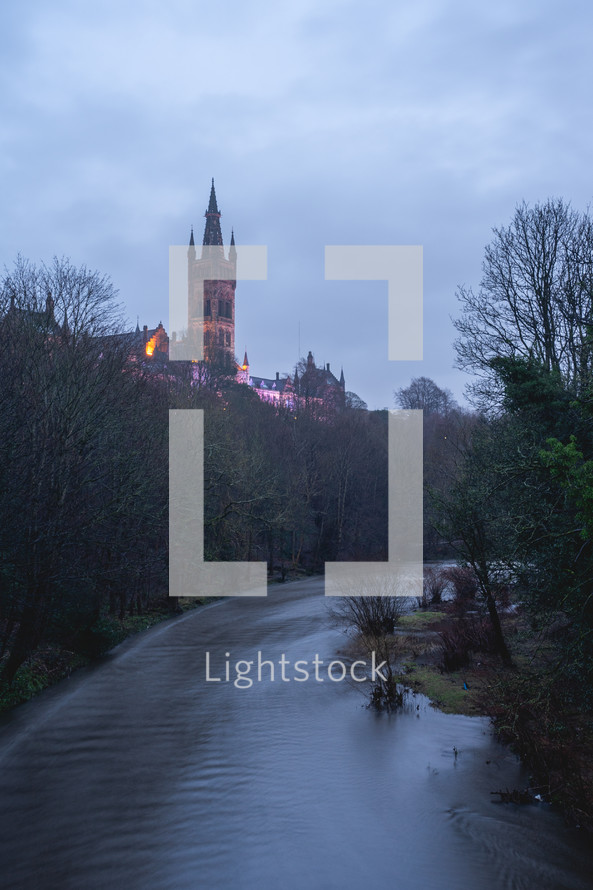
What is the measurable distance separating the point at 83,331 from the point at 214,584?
1449 centimetres

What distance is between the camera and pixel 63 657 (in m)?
16.9

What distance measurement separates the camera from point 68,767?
10.6 meters

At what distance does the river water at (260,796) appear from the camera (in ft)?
25.1

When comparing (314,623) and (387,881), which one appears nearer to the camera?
(387,881)

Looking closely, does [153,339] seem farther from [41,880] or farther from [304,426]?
[41,880]

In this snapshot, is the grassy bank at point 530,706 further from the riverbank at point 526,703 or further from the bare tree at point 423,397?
the bare tree at point 423,397

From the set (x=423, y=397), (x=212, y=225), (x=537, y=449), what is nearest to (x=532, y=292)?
(x=537, y=449)

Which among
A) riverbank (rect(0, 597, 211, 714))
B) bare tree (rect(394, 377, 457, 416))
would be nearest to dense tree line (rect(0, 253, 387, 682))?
riverbank (rect(0, 597, 211, 714))

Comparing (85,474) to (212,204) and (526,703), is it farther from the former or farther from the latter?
(212,204)

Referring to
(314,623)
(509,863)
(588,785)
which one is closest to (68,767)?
(509,863)

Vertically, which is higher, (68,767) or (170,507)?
(170,507)

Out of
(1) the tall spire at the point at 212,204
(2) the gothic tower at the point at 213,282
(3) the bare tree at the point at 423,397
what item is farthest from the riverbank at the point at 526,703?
(1) the tall spire at the point at 212,204

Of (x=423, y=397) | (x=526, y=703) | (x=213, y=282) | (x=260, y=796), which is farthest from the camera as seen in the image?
(x=213, y=282)

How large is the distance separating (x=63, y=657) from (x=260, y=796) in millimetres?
9035
